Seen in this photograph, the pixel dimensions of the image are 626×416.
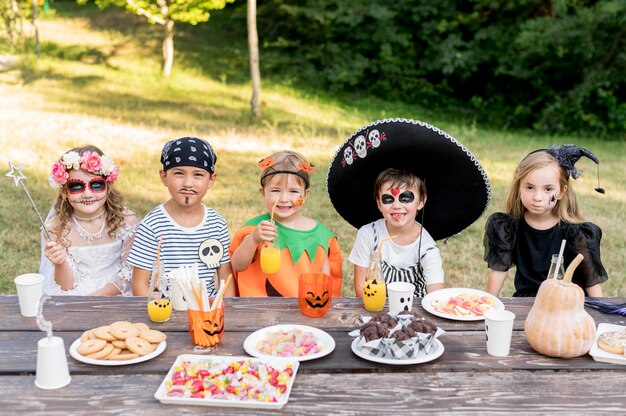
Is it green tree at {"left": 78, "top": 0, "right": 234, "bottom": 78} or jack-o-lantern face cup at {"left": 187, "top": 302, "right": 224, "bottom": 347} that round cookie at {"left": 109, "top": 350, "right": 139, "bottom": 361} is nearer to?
jack-o-lantern face cup at {"left": 187, "top": 302, "right": 224, "bottom": 347}

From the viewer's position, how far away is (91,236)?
3.88 metres

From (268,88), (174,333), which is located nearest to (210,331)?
(174,333)

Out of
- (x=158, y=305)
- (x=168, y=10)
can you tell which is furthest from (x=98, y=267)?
(x=168, y=10)

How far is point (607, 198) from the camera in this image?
802 cm

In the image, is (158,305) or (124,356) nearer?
(124,356)

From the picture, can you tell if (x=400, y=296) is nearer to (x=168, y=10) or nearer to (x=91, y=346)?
(x=91, y=346)

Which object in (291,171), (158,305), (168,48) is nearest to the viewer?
(158,305)

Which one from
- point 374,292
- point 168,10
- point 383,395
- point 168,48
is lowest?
point 383,395

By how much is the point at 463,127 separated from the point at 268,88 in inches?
170

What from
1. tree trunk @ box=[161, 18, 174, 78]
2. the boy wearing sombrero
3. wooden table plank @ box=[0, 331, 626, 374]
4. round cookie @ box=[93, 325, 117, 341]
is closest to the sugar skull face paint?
the boy wearing sombrero

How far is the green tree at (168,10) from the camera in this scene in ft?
Answer: 44.8

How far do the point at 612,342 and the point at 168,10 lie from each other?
13040 millimetres

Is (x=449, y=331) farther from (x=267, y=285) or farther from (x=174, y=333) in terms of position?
(x=267, y=285)

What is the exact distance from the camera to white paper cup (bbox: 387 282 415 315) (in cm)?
282
